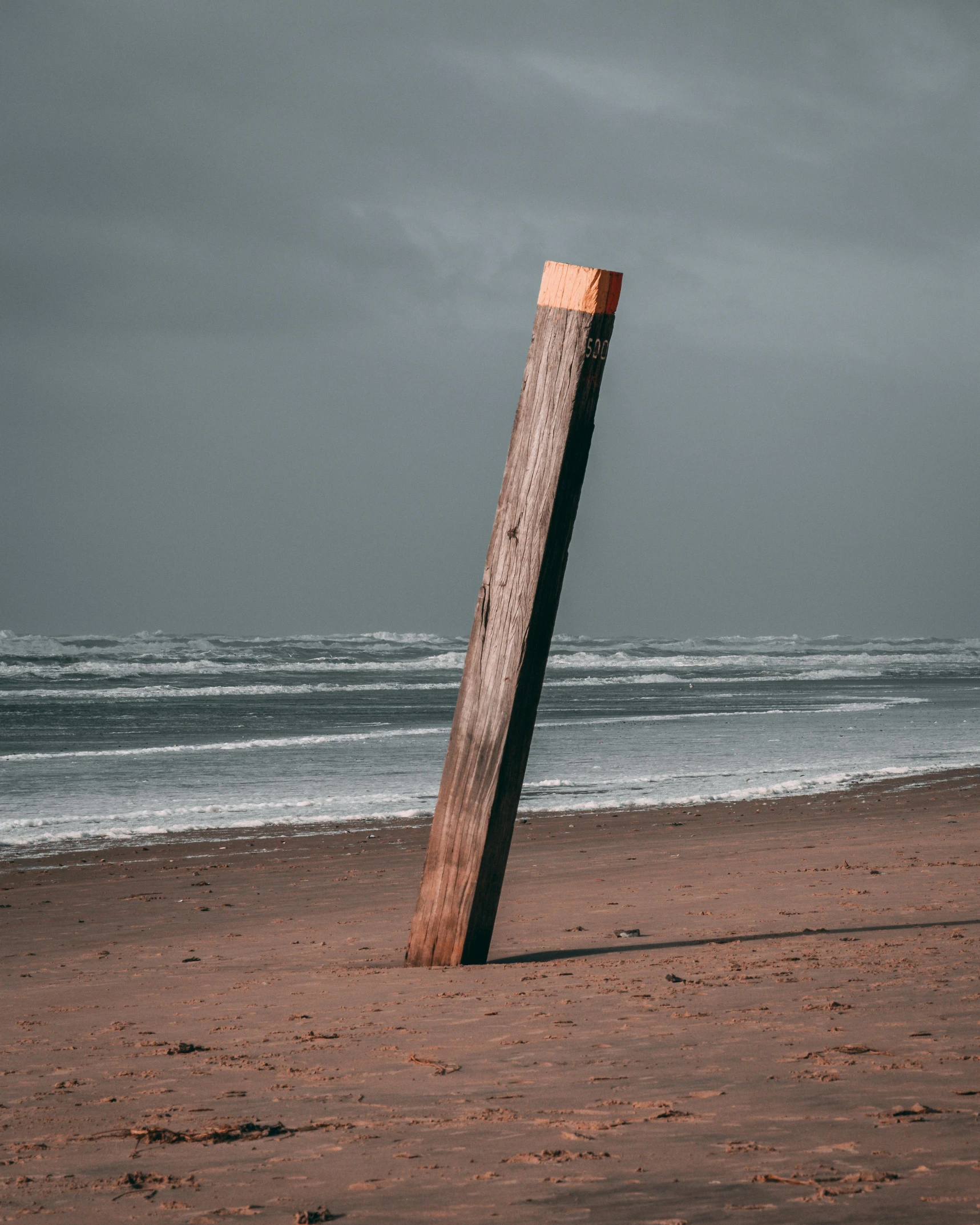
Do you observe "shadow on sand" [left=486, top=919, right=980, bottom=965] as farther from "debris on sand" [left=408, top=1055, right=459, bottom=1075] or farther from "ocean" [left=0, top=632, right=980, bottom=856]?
"ocean" [left=0, top=632, right=980, bottom=856]

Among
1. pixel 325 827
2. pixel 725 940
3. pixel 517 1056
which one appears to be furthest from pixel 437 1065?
pixel 325 827

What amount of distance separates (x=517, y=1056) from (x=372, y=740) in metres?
13.4

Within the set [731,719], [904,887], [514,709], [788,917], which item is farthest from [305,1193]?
[731,719]

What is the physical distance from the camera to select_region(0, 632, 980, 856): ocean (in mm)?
10953

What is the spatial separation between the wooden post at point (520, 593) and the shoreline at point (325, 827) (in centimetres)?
520

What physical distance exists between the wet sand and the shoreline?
6.24 ft

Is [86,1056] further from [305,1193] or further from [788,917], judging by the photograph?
[788,917]

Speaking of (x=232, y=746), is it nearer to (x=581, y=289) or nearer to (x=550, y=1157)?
(x=581, y=289)

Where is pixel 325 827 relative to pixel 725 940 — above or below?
below

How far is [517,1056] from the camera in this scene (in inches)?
135

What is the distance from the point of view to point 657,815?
10320 millimetres

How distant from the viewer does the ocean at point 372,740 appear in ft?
35.9

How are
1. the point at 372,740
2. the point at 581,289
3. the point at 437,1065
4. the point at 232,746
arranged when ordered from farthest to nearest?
the point at 372,740
the point at 232,746
the point at 581,289
the point at 437,1065

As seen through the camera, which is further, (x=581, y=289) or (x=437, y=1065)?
(x=581, y=289)
